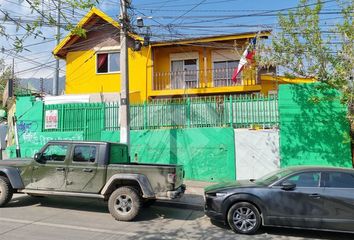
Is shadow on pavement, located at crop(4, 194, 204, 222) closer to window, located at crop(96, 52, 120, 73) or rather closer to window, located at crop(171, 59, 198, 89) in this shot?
window, located at crop(171, 59, 198, 89)

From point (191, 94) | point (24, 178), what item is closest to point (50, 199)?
point (24, 178)

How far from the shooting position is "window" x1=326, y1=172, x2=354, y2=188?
771 cm

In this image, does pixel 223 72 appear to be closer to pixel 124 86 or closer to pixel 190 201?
pixel 124 86

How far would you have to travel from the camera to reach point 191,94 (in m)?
Result: 20.2

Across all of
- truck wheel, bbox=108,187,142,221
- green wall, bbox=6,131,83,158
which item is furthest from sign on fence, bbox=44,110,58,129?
truck wheel, bbox=108,187,142,221

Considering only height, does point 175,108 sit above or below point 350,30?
below

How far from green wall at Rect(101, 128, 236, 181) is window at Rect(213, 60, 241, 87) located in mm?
6929

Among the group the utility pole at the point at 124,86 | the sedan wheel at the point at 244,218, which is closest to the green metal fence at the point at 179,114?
the utility pole at the point at 124,86

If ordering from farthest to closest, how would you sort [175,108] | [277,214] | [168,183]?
[175,108] → [168,183] → [277,214]

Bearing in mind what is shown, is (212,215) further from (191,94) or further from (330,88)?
(191,94)

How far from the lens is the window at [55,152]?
928 cm

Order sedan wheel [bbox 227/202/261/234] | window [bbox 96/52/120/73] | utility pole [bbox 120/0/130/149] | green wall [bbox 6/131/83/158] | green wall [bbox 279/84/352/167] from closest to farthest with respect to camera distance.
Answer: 1. sedan wheel [bbox 227/202/261/234]
2. utility pole [bbox 120/0/130/149]
3. green wall [bbox 279/84/352/167]
4. green wall [bbox 6/131/83/158]
5. window [bbox 96/52/120/73]

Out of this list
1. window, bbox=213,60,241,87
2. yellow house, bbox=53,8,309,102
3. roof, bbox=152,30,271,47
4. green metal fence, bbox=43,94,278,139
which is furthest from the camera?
window, bbox=213,60,241,87

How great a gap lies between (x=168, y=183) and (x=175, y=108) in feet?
21.4
